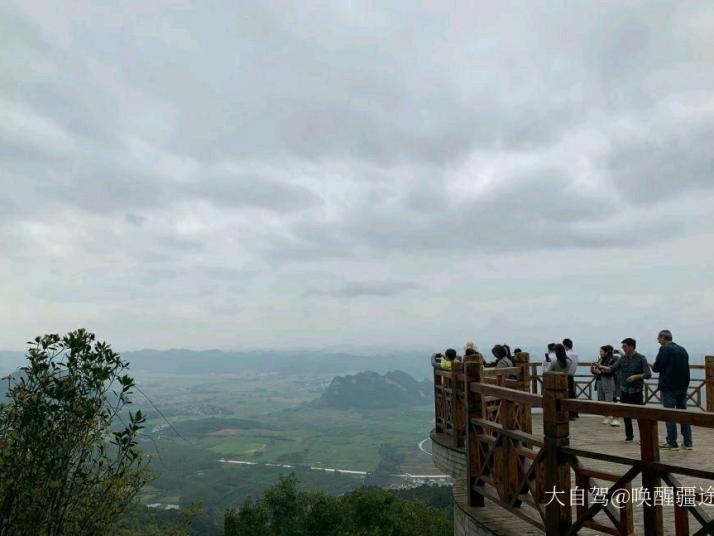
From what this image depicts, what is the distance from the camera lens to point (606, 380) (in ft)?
36.6

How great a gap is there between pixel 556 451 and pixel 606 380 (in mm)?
7773

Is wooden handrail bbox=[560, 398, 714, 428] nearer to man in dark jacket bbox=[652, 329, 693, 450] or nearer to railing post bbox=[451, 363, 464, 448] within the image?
railing post bbox=[451, 363, 464, 448]

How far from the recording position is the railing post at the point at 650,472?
12.5 feet

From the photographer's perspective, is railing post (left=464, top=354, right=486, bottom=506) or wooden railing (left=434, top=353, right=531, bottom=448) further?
wooden railing (left=434, top=353, right=531, bottom=448)

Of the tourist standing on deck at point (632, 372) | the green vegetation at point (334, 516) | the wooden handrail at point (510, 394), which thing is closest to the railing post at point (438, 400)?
the tourist standing on deck at point (632, 372)

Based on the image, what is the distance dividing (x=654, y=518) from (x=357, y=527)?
30.3 metres

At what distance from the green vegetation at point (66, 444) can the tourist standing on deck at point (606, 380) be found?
390 inches

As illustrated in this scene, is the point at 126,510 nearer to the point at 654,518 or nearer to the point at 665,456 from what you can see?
the point at 654,518

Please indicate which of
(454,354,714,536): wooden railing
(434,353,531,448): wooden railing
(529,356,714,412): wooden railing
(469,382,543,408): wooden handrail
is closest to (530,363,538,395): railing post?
(529,356,714,412): wooden railing

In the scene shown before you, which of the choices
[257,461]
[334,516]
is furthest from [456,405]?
[257,461]

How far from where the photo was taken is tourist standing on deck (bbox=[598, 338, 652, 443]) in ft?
28.3

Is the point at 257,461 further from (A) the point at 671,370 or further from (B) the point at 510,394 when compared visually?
(B) the point at 510,394

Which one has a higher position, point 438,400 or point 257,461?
point 438,400

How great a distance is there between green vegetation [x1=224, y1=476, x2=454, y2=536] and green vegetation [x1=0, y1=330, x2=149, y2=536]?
2593 cm
